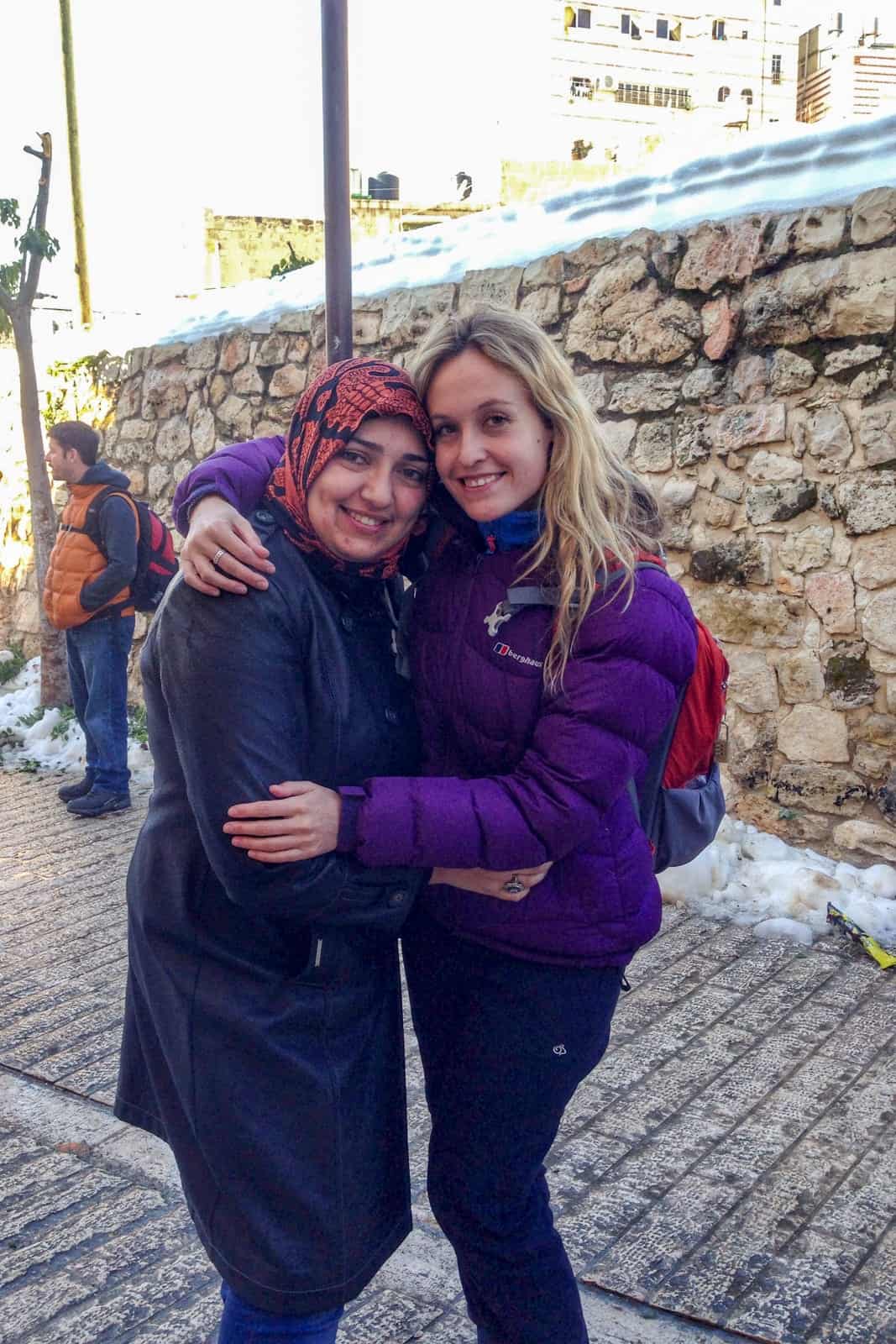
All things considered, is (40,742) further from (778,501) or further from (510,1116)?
(510,1116)

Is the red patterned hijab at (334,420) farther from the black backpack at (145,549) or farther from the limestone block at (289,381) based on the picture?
the limestone block at (289,381)

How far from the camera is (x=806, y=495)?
451 cm

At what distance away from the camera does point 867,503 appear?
433 centimetres

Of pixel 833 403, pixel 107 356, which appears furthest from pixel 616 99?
pixel 833 403

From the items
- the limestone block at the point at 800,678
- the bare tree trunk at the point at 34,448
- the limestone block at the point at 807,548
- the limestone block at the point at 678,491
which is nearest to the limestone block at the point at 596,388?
the limestone block at the point at 678,491

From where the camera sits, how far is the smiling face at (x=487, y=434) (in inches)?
65.8

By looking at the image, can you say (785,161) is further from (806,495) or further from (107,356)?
(107,356)

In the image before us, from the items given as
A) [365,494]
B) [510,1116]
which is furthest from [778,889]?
[365,494]

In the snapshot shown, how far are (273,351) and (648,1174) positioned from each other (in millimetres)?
5065

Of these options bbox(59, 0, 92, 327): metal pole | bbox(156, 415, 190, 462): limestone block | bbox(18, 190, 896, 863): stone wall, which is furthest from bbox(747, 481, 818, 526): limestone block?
bbox(59, 0, 92, 327): metal pole

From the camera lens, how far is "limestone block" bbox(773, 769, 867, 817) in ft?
14.7

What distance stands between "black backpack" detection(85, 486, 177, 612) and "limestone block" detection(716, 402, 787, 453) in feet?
8.65

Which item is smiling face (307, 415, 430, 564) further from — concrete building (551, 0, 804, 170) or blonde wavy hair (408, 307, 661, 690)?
concrete building (551, 0, 804, 170)

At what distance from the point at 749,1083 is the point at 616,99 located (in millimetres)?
51533
